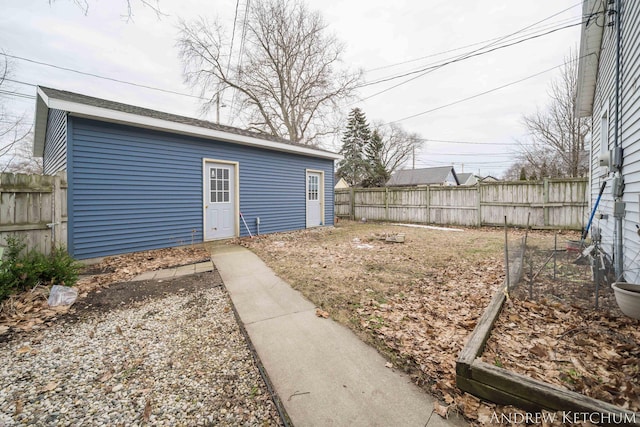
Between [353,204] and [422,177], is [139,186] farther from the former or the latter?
[422,177]

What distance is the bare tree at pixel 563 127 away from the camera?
41.6 ft

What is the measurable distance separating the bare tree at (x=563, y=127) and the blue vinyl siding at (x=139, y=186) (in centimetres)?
1564

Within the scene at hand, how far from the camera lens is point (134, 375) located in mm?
1977

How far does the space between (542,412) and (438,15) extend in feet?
34.1

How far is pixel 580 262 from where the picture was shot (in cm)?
455

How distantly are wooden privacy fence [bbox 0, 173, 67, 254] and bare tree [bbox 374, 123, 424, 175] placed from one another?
2969 centimetres

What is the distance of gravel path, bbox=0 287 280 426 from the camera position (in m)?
1.60

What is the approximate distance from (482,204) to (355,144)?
18.0 meters

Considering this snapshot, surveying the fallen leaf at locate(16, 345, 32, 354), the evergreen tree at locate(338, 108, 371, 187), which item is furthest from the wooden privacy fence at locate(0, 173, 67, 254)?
the evergreen tree at locate(338, 108, 371, 187)

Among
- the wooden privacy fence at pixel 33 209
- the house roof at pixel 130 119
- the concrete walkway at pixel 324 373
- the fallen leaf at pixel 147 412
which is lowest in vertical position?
the fallen leaf at pixel 147 412

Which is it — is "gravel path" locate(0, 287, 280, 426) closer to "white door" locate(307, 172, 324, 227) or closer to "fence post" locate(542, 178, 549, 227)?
"white door" locate(307, 172, 324, 227)

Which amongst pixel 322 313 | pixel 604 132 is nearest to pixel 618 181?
pixel 604 132

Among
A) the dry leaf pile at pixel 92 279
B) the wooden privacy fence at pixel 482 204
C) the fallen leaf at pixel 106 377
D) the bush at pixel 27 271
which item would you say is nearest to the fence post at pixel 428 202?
the wooden privacy fence at pixel 482 204

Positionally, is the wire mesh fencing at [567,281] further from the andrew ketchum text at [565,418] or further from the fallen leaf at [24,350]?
Result: the fallen leaf at [24,350]
